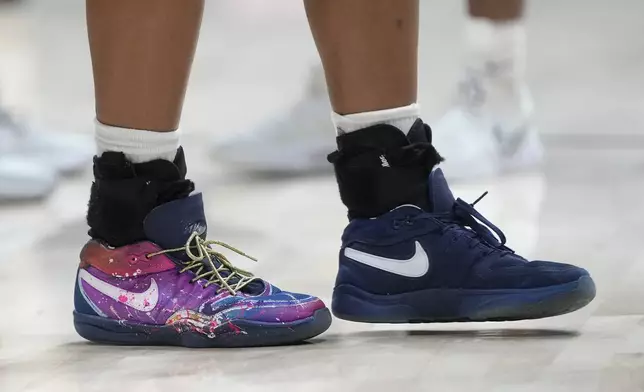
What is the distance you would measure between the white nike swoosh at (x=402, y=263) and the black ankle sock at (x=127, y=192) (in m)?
0.17

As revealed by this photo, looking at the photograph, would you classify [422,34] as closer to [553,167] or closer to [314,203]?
[553,167]

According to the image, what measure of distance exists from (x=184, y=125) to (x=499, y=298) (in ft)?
6.23

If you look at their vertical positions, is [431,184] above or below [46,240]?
above

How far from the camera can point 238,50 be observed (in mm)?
3541

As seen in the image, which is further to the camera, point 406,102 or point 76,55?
point 76,55

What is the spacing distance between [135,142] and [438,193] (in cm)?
27

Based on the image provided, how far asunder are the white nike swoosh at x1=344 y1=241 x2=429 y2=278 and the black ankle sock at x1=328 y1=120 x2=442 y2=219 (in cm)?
4

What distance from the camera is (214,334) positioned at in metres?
0.85

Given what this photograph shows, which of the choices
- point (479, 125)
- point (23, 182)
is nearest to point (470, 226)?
point (479, 125)

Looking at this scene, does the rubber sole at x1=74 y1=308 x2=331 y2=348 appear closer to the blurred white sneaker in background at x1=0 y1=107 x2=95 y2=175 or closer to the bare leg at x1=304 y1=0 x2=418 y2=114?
the bare leg at x1=304 y1=0 x2=418 y2=114

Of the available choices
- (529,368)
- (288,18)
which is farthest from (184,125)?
(529,368)

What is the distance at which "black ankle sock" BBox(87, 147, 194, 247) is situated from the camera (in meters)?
0.86

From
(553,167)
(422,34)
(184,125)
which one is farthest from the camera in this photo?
(422,34)

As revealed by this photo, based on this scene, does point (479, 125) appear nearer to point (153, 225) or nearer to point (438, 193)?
point (438, 193)
